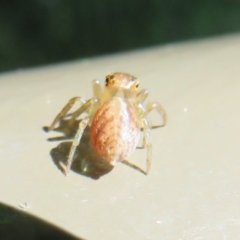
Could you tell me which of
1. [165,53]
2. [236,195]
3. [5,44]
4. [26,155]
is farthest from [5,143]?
[5,44]

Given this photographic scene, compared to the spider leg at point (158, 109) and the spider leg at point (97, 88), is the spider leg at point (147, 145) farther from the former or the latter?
the spider leg at point (97, 88)

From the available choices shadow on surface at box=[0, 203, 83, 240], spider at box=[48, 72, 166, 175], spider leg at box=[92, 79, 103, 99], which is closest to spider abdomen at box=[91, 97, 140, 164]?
spider at box=[48, 72, 166, 175]

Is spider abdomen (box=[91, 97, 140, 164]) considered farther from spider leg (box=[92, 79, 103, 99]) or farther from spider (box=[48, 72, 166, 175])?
spider leg (box=[92, 79, 103, 99])

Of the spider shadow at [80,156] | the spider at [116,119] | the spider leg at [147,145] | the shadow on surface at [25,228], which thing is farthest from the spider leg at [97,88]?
the shadow on surface at [25,228]

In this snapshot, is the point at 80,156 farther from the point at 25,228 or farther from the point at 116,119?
the point at 25,228

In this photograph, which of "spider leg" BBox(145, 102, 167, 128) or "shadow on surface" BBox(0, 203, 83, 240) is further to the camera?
"spider leg" BBox(145, 102, 167, 128)

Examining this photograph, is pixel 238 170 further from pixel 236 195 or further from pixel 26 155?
pixel 26 155
